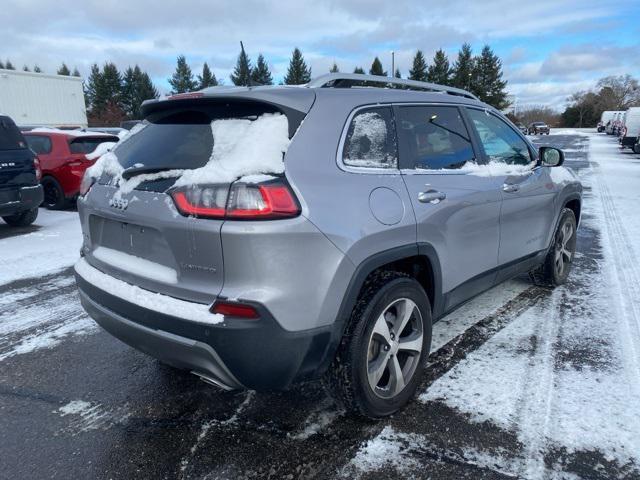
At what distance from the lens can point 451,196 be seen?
9.70ft

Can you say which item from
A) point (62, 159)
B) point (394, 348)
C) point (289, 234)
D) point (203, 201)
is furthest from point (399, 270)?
point (62, 159)

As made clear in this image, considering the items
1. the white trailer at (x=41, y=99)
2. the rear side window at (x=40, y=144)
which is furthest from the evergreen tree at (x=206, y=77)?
the rear side window at (x=40, y=144)

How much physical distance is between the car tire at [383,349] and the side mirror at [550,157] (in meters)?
2.20

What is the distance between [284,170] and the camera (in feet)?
7.12

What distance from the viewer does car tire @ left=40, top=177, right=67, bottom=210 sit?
952 cm

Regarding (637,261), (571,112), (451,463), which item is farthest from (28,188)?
(571,112)

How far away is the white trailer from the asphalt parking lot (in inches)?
843

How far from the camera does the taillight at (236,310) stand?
6.86 ft

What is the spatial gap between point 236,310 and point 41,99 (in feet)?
88.1

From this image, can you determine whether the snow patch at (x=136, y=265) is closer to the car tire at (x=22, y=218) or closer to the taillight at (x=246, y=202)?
the taillight at (x=246, y=202)

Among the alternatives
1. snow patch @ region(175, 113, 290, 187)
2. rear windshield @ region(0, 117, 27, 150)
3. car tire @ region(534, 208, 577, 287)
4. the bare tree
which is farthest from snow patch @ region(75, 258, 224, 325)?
the bare tree

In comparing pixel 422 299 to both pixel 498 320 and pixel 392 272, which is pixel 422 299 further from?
pixel 498 320

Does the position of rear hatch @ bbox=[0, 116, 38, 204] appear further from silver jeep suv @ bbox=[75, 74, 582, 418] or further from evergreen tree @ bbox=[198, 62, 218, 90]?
evergreen tree @ bbox=[198, 62, 218, 90]

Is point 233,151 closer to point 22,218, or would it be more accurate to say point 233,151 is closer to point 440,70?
point 22,218
